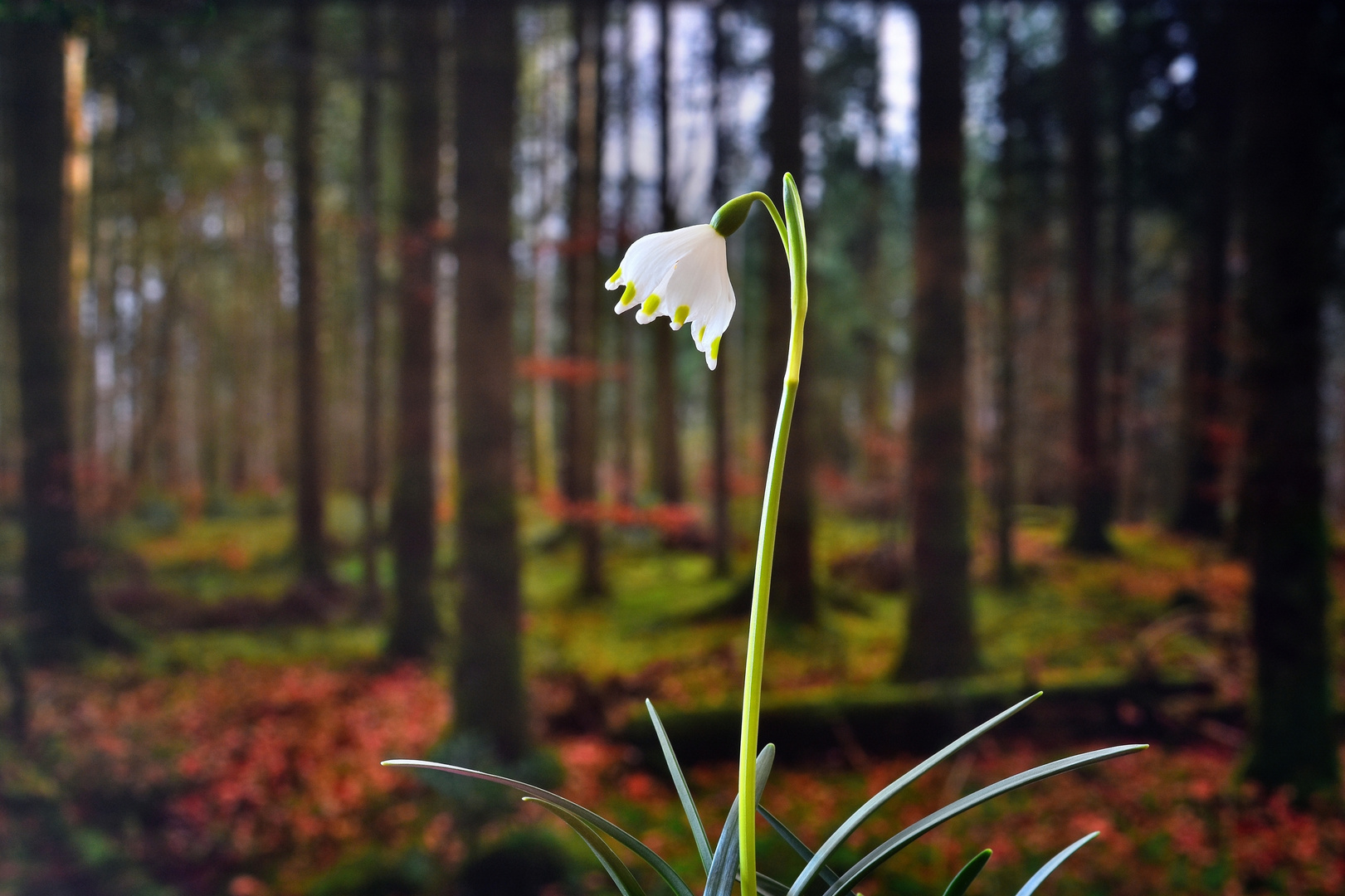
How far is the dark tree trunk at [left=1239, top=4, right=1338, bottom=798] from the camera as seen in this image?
2.30 m

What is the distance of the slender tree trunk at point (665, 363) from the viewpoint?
3.99 meters

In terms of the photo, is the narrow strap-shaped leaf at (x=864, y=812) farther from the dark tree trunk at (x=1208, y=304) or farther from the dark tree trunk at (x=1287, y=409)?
the dark tree trunk at (x=1208, y=304)

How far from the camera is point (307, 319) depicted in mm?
3816

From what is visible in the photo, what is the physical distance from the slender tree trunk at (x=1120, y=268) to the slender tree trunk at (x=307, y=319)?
356 cm

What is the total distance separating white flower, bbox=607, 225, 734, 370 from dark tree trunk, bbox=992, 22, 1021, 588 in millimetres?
2952

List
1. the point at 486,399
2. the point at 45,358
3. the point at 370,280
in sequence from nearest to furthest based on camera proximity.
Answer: the point at 486,399 < the point at 45,358 < the point at 370,280

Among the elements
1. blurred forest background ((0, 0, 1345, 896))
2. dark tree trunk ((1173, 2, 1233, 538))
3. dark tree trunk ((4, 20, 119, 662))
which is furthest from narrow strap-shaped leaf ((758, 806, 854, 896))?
dark tree trunk ((4, 20, 119, 662))

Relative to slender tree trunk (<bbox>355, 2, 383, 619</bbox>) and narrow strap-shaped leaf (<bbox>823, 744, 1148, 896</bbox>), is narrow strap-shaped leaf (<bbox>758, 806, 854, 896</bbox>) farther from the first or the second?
slender tree trunk (<bbox>355, 2, 383, 619</bbox>)

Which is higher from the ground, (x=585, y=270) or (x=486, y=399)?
(x=585, y=270)

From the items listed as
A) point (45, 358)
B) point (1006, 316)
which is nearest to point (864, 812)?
point (1006, 316)

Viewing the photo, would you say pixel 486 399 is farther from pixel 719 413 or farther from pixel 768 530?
pixel 768 530

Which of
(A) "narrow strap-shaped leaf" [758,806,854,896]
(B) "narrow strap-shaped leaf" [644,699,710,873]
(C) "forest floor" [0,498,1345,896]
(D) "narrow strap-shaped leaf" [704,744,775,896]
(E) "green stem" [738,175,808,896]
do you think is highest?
(E) "green stem" [738,175,808,896]

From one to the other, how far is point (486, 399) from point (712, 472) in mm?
1675

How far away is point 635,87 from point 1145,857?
411cm
